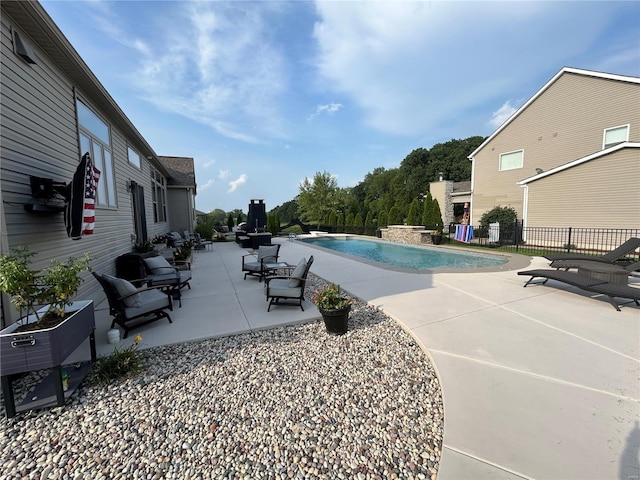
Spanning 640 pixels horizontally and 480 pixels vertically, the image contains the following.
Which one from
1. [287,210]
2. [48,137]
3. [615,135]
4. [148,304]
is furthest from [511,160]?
[287,210]

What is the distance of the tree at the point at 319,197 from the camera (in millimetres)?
31250

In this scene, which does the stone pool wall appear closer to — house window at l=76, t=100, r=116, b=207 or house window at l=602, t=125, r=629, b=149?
house window at l=602, t=125, r=629, b=149

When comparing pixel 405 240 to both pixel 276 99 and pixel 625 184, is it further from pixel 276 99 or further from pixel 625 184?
pixel 276 99

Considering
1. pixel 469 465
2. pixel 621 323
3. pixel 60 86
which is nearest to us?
pixel 469 465

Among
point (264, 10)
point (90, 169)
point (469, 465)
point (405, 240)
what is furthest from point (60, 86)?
point (405, 240)

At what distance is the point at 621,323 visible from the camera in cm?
385

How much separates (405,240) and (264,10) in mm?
12365

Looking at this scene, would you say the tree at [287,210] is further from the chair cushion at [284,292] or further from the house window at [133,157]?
the chair cushion at [284,292]

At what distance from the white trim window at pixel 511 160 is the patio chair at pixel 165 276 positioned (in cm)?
1880

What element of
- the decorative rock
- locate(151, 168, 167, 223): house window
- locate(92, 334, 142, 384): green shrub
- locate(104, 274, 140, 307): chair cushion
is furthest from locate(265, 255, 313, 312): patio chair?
locate(151, 168, 167, 223): house window

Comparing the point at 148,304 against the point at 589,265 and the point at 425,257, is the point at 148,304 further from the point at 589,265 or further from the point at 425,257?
the point at 425,257

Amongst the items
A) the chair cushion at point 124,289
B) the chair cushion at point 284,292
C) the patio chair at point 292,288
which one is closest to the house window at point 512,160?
the patio chair at point 292,288

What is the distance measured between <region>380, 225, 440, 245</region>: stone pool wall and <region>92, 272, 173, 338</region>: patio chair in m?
13.4

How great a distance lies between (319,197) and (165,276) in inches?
1054
